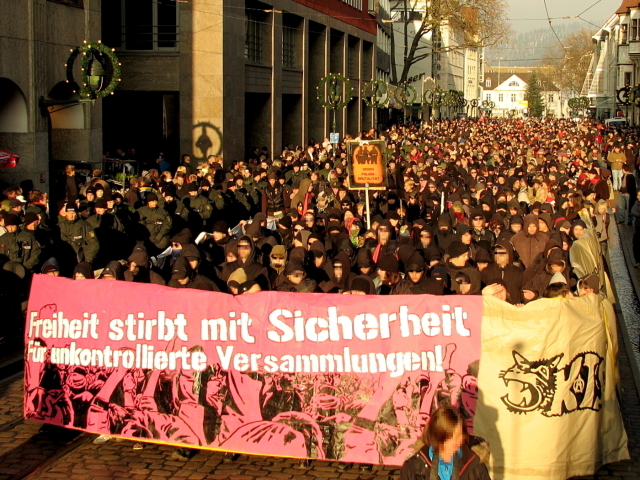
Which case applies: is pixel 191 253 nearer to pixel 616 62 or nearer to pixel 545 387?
pixel 545 387

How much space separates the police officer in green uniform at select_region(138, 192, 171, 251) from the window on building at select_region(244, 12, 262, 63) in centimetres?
2046

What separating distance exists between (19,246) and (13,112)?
1128cm

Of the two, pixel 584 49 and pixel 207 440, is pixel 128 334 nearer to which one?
→ pixel 207 440

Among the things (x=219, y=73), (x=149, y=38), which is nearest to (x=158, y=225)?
(x=219, y=73)

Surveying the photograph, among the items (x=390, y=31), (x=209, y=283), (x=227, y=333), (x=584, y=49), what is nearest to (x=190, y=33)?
(x=209, y=283)

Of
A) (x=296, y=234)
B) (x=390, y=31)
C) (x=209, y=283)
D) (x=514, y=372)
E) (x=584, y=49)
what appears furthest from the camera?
(x=584, y=49)

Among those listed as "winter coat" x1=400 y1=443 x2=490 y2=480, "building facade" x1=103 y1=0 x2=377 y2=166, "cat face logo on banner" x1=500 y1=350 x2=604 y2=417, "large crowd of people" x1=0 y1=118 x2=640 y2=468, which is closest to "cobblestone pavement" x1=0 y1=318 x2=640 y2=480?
"cat face logo on banner" x1=500 y1=350 x2=604 y2=417

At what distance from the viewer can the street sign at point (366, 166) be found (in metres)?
16.5

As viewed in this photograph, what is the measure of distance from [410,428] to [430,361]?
0.53m

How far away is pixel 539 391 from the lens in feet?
24.0

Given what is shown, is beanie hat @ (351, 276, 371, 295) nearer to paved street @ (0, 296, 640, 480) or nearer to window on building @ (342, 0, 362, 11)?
paved street @ (0, 296, 640, 480)

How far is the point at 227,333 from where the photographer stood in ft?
25.5

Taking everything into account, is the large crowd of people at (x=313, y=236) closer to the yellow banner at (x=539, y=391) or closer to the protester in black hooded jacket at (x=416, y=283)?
the protester in black hooded jacket at (x=416, y=283)

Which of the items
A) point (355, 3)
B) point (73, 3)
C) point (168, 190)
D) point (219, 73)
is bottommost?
point (168, 190)
